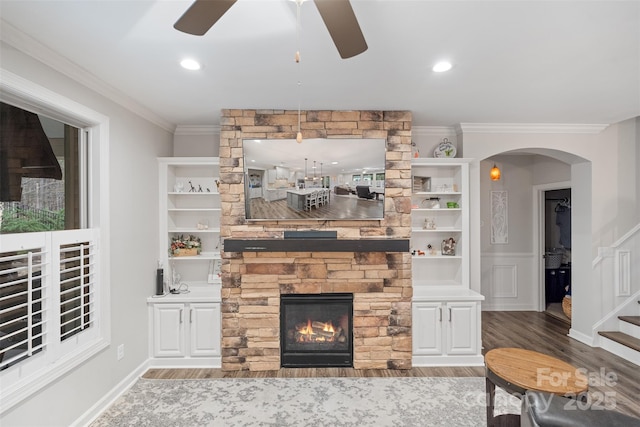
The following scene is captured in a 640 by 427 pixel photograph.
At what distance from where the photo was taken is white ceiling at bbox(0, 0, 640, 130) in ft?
5.52

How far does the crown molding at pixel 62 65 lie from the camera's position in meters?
1.84

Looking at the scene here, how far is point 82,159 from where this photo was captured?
2.60 meters

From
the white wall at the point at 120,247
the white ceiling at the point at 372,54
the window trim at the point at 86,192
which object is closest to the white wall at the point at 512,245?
the white ceiling at the point at 372,54

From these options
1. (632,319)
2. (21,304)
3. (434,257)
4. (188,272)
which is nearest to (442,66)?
(434,257)

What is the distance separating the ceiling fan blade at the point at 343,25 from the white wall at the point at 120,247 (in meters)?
1.86

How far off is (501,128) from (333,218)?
2258 mm

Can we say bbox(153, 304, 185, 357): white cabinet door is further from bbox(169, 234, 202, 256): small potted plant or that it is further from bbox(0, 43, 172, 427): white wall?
bbox(169, 234, 202, 256): small potted plant

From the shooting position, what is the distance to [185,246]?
12.3 feet

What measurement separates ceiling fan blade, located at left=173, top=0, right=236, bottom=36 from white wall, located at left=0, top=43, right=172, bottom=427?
4.23 ft

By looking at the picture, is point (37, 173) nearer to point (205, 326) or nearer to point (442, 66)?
point (205, 326)

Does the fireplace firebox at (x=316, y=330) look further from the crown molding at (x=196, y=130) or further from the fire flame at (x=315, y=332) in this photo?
the crown molding at (x=196, y=130)

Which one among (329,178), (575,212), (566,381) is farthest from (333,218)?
(575,212)

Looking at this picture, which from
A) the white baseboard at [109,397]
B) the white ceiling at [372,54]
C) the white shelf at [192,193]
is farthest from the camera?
the white shelf at [192,193]

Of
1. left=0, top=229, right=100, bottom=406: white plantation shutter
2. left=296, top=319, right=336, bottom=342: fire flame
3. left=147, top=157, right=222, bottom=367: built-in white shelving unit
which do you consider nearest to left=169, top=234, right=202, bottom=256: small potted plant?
left=147, top=157, right=222, bottom=367: built-in white shelving unit
